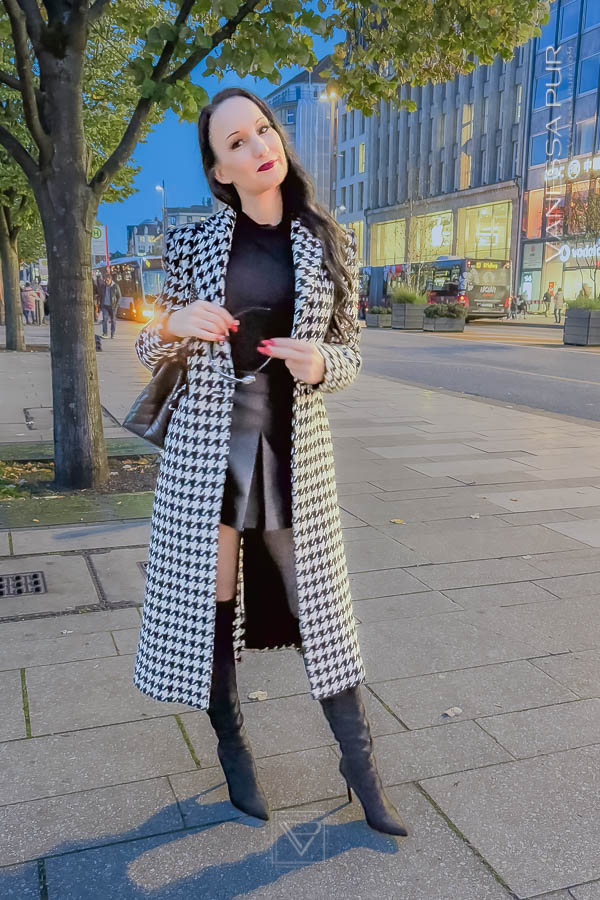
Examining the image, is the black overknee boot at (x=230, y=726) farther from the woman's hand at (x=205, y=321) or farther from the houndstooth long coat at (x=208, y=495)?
the woman's hand at (x=205, y=321)

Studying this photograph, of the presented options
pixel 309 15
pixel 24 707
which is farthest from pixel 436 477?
pixel 24 707

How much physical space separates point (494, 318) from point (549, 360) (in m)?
22.9

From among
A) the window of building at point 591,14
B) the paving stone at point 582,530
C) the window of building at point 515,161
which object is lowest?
the paving stone at point 582,530

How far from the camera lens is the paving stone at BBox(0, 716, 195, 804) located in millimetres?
2432

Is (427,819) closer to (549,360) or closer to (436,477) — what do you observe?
(436,477)

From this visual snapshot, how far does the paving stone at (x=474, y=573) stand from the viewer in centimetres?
421

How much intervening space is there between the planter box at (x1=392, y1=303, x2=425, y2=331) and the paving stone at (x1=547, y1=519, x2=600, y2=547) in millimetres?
27730

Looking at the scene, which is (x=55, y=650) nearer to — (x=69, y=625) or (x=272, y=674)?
(x=69, y=625)

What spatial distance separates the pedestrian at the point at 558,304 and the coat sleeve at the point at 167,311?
39156 mm

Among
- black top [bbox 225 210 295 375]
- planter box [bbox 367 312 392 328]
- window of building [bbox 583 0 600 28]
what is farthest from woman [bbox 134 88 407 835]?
window of building [bbox 583 0 600 28]

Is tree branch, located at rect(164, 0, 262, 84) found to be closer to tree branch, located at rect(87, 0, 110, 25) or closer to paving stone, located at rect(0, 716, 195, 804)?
tree branch, located at rect(87, 0, 110, 25)

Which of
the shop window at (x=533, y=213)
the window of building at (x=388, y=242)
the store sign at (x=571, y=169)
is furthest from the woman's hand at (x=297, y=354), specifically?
the window of building at (x=388, y=242)

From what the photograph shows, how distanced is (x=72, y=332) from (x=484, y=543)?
3.26 m

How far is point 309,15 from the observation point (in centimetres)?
546
